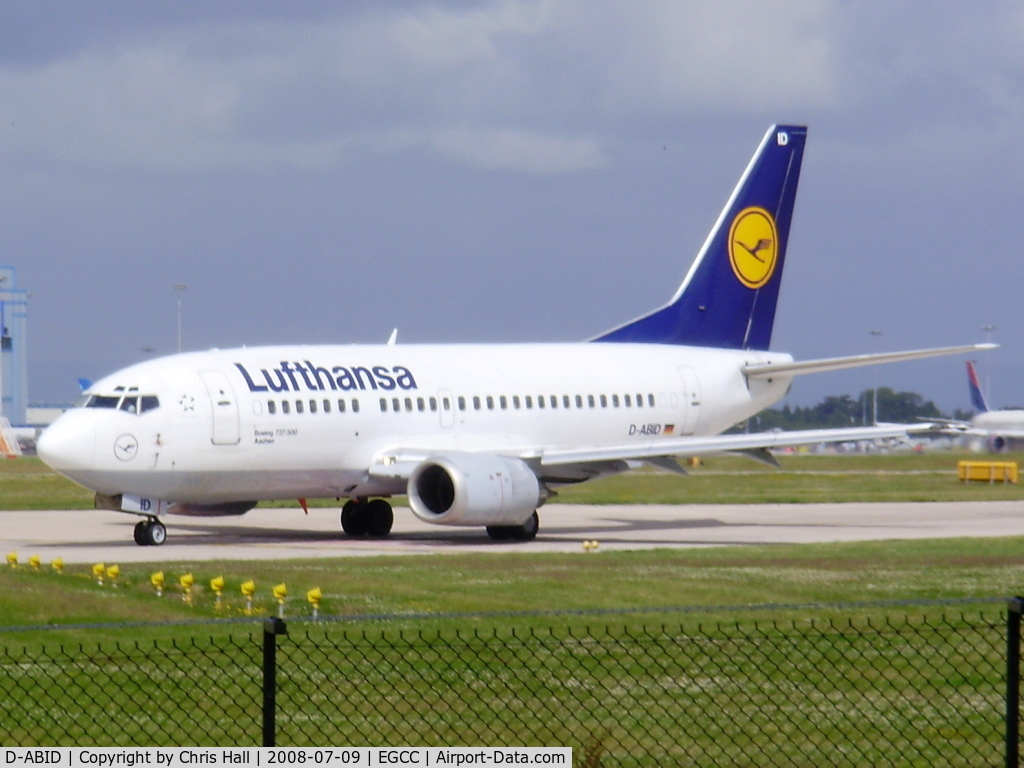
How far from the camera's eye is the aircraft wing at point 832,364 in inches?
1371

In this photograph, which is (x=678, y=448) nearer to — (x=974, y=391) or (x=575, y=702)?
(x=575, y=702)

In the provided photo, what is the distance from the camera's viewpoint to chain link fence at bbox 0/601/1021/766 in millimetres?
11906

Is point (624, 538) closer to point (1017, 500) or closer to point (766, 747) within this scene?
point (1017, 500)

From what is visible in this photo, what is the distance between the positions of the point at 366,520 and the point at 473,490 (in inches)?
176

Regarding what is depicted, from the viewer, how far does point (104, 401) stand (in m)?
30.0

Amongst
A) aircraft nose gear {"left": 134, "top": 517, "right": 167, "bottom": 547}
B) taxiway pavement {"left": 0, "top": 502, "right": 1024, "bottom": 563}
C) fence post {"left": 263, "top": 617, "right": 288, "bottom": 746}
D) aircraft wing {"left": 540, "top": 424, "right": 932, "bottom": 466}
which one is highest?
aircraft wing {"left": 540, "top": 424, "right": 932, "bottom": 466}

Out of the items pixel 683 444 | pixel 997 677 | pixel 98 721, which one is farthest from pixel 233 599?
pixel 683 444

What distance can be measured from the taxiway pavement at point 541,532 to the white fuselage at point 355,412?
1.44 metres

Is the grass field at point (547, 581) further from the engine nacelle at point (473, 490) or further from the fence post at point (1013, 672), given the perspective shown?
the fence post at point (1013, 672)

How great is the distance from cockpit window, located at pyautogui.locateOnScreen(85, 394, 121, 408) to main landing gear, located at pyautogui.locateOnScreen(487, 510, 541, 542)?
7.40 meters

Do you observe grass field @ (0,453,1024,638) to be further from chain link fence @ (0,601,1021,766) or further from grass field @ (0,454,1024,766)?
chain link fence @ (0,601,1021,766)

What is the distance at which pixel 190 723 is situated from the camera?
12555 millimetres

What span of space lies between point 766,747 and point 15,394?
436 feet

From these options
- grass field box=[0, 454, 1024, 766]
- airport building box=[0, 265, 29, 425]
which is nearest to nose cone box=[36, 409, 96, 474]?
grass field box=[0, 454, 1024, 766]
